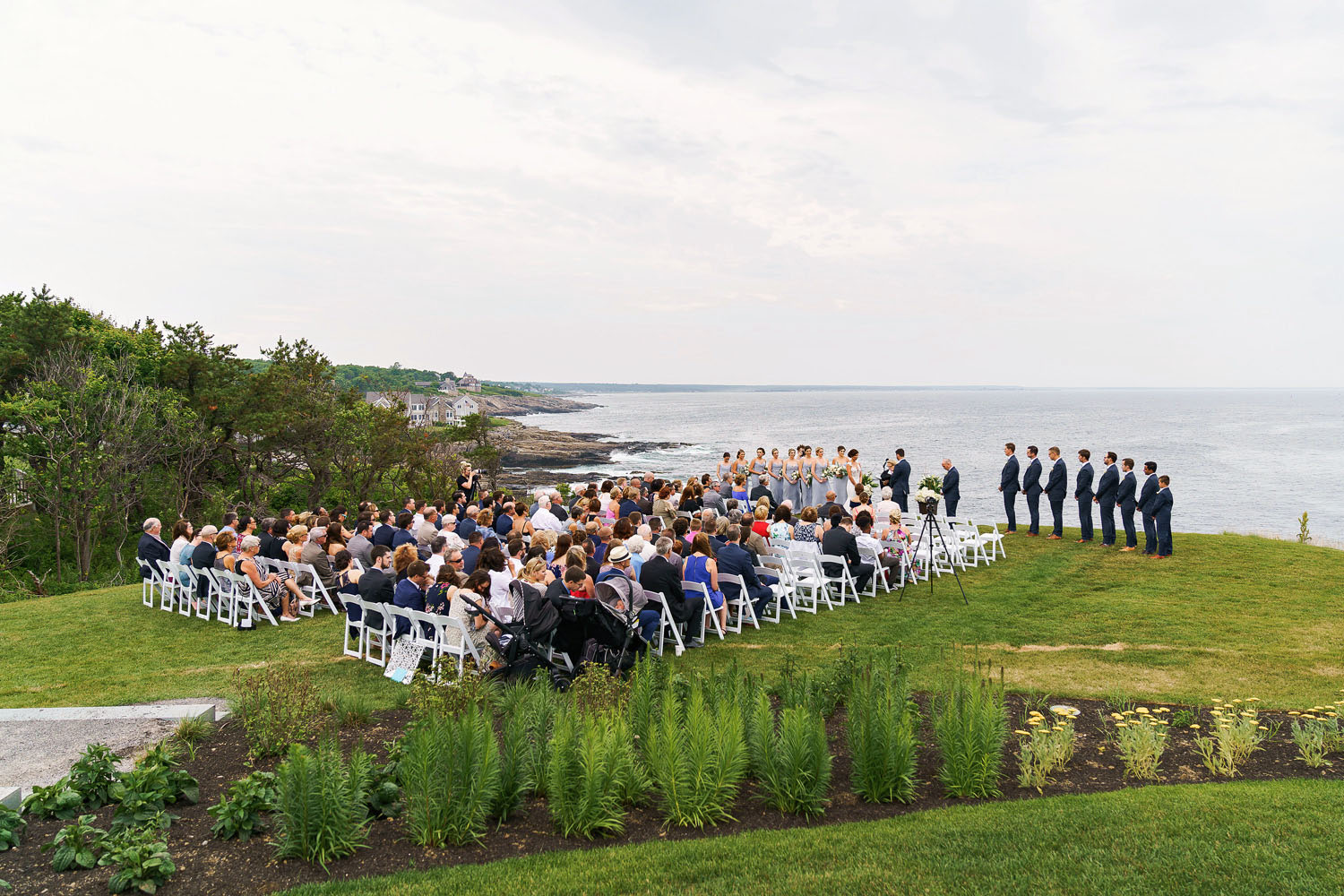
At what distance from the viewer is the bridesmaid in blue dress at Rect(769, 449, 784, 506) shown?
1956 cm

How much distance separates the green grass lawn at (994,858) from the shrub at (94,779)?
1.99 meters

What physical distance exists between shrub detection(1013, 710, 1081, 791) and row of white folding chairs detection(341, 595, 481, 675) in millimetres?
4604

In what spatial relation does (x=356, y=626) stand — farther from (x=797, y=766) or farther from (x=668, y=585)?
(x=797, y=766)

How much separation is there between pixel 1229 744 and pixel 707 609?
5.61 meters

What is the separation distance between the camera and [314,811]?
15.3 feet

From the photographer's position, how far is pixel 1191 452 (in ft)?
266

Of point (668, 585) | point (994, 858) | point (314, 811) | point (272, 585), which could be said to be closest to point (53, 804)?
point (314, 811)

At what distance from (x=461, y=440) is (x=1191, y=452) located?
75.9 metres

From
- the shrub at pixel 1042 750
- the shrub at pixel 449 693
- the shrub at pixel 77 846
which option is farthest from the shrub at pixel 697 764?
the shrub at pixel 77 846

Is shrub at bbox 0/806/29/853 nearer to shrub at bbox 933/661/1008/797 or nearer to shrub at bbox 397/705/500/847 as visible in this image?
shrub at bbox 397/705/500/847

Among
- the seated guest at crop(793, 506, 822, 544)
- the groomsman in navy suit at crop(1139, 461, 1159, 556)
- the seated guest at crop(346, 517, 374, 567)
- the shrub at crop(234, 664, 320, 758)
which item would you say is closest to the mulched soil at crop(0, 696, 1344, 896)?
the shrub at crop(234, 664, 320, 758)

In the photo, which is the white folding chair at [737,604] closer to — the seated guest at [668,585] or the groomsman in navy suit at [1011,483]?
the seated guest at [668,585]

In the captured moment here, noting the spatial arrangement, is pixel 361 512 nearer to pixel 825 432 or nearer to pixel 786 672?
Result: pixel 786 672

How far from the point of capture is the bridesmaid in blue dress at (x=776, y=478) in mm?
19562
